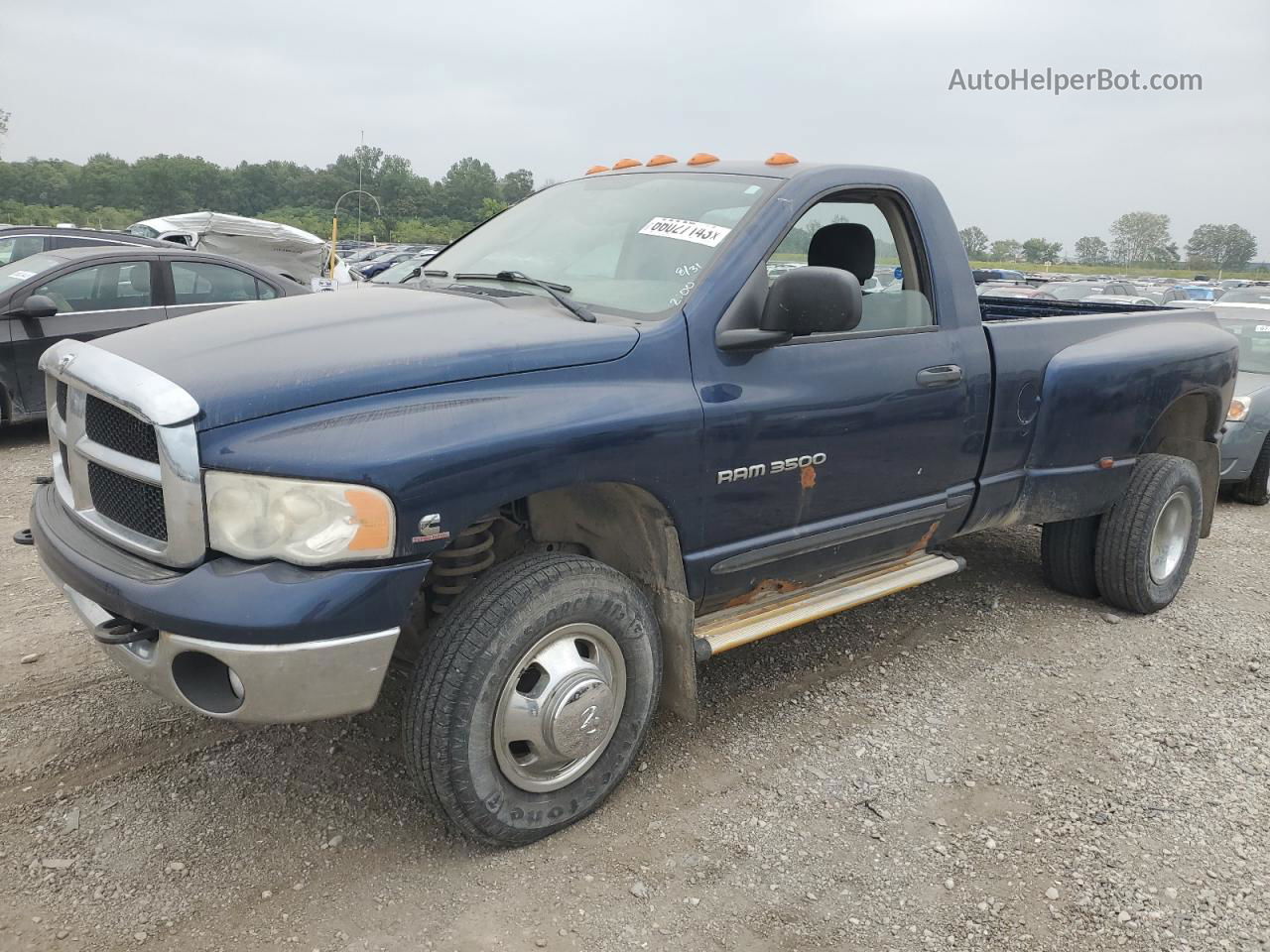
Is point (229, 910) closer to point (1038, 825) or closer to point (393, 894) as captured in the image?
point (393, 894)

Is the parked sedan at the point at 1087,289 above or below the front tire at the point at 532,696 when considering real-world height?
above

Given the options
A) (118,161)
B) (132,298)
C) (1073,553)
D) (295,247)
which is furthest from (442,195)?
(1073,553)

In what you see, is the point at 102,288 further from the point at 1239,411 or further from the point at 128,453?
the point at 1239,411

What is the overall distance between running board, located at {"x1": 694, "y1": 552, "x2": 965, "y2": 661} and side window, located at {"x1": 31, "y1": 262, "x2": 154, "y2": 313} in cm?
687

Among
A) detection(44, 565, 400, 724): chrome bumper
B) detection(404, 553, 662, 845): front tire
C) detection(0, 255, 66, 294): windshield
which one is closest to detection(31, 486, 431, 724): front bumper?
detection(44, 565, 400, 724): chrome bumper

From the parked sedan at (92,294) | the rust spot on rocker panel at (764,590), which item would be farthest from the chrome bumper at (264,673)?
the parked sedan at (92,294)

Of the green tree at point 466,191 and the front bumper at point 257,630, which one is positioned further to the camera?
the green tree at point 466,191

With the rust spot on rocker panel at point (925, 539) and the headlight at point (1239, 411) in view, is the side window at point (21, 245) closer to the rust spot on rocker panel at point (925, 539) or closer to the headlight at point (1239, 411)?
the rust spot on rocker panel at point (925, 539)

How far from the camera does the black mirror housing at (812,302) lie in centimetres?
284

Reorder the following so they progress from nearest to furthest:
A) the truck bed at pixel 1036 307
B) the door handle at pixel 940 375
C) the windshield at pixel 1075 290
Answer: the door handle at pixel 940 375, the truck bed at pixel 1036 307, the windshield at pixel 1075 290

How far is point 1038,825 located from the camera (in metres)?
3.02

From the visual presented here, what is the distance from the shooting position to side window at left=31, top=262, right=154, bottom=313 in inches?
307

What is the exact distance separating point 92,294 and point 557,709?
7.11 meters

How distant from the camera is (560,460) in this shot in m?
2.57
